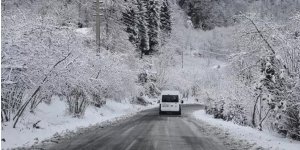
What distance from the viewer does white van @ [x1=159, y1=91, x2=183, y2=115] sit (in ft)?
127

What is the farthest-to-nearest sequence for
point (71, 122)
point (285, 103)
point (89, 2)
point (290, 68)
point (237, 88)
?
point (89, 2)
point (237, 88)
point (71, 122)
point (290, 68)
point (285, 103)

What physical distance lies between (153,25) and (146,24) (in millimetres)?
10458

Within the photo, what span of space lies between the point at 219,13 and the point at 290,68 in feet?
482

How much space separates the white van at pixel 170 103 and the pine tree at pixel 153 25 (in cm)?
5032

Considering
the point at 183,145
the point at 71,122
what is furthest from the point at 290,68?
the point at 71,122

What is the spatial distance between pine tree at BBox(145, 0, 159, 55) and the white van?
165 feet

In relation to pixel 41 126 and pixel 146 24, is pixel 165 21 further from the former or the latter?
pixel 41 126

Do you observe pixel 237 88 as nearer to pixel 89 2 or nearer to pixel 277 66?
pixel 277 66

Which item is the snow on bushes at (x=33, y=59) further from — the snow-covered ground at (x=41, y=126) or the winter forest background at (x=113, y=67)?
the snow-covered ground at (x=41, y=126)

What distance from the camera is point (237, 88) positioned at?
28562 mm

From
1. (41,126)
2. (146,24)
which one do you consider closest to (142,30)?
(146,24)

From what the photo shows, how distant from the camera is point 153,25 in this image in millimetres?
91750

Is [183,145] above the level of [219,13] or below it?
below

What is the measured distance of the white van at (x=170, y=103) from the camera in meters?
38.7
